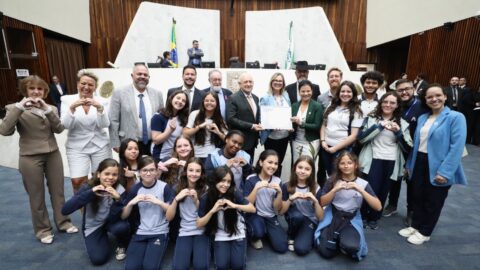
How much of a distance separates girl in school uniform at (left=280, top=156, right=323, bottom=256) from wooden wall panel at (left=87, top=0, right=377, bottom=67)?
34.2 ft

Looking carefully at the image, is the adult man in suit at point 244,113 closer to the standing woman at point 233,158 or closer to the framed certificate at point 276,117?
the framed certificate at point 276,117

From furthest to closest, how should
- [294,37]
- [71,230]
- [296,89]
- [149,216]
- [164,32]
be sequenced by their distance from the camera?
[294,37]
[164,32]
[296,89]
[71,230]
[149,216]

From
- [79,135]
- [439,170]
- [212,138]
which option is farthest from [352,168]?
[79,135]

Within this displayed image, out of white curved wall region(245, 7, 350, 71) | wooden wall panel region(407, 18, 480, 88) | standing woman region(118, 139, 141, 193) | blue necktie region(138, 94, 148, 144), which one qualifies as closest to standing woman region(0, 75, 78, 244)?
standing woman region(118, 139, 141, 193)

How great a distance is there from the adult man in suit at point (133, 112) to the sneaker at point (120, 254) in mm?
1030

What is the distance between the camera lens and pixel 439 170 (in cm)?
244

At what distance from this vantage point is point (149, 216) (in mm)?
2434

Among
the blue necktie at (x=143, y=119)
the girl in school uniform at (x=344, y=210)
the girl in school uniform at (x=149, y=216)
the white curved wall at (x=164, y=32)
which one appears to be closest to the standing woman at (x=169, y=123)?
the blue necktie at (x=143, y=119)

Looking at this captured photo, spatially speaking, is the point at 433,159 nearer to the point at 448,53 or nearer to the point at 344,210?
the point at 344,210

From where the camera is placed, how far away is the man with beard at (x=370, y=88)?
2893 millimetres

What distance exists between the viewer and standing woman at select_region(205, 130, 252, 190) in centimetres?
265

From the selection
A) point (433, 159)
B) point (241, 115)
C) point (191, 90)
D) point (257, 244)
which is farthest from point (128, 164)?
point (433, 159)

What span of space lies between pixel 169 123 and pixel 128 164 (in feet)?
1.87

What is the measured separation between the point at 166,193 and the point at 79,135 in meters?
1.09
